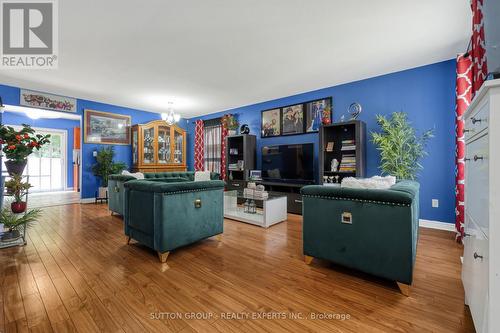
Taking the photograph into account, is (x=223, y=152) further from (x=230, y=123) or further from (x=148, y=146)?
(x=148, y=146)

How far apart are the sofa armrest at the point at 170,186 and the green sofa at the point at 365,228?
1.07 m

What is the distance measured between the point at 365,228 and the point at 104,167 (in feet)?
18.4

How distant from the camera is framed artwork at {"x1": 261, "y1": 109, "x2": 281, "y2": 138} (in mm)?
5074

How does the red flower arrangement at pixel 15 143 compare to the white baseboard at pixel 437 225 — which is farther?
the white baseboard at pixel 437 225

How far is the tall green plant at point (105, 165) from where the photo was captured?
17.0 feet

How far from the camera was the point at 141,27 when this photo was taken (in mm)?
2371

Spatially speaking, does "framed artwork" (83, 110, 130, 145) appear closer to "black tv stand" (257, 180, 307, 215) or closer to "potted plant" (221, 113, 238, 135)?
"potted plant" (221, 113, 238, 135)

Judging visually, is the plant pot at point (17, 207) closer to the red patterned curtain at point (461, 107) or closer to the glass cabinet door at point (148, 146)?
the glass cabinet door at point (148, 146)

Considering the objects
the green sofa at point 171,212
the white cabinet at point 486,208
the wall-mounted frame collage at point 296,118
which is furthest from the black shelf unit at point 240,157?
the white cabinet at point 486,208

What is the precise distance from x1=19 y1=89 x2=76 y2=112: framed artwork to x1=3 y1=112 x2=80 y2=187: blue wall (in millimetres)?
2837

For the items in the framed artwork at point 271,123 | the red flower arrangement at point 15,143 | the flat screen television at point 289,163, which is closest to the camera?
Answer: the red flower arrangement at point 15,143

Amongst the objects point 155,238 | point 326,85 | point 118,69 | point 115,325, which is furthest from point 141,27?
point 326,85

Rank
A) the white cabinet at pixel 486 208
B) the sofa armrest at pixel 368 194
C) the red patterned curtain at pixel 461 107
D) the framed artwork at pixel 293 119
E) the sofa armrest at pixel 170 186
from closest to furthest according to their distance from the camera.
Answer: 1. the white cabinet at pixel 486 208
2. the sofa armrest at pixel 368 194
3. the sofa armrest at pixel 170 186
4. the red patterned curtain at pixel 461 107
5. the framed artwork at pixel 293 119

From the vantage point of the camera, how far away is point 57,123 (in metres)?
7.04
